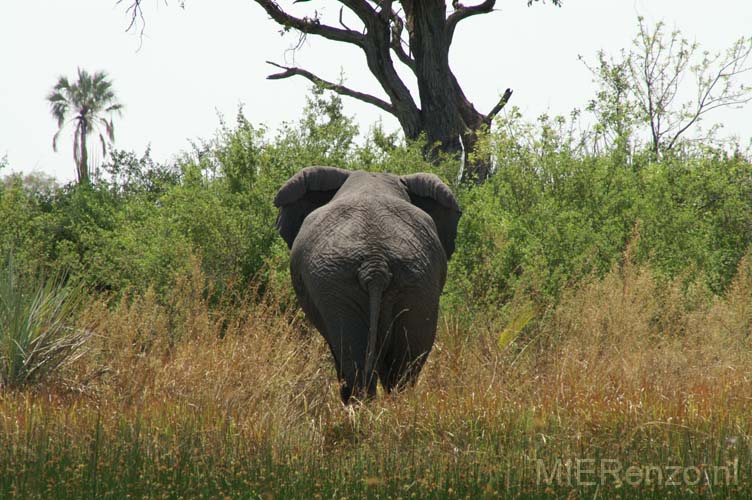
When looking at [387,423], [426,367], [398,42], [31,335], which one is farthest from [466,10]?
[387,423]

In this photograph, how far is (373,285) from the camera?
5.71m

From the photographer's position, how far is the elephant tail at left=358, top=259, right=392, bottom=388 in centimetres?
571

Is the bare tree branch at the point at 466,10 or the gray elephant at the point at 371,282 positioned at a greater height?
the bare tree branch at the point at 466,10

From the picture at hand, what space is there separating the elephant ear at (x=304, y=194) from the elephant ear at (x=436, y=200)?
0.52m

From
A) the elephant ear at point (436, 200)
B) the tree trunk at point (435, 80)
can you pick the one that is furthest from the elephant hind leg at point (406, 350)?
the tree trunk at point (435, 80)

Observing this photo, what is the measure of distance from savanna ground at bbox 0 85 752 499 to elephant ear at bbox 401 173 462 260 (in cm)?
114

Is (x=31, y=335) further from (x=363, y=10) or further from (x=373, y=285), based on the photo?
(x=363, y=10)

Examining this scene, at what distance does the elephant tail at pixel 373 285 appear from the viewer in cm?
571

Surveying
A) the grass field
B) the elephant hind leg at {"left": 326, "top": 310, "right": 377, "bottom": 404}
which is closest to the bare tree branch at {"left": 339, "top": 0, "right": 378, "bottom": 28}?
the grass field

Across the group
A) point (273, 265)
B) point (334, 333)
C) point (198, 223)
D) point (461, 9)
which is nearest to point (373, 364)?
point (334, 333)

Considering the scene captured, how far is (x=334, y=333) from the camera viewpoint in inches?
234

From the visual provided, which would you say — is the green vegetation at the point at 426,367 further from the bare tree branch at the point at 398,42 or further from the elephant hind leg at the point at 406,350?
the bare tree branch at the point at 398,42

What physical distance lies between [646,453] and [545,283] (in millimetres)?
5348

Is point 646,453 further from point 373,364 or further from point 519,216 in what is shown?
point 519,216
